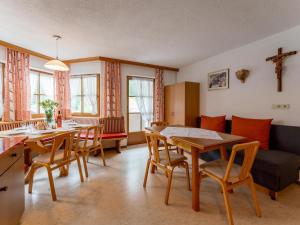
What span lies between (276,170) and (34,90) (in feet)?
16.1

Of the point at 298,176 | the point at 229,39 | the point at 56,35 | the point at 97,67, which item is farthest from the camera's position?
the point at 97,67

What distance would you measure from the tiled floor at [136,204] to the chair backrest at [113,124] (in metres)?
1.56

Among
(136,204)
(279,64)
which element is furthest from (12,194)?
(279,64)

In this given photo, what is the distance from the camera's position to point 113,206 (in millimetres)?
1758

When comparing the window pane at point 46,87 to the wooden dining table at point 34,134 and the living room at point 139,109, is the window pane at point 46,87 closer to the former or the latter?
the living room at point 139,109

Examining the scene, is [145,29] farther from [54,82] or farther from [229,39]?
[54,82]

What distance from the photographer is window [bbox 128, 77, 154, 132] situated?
14.7 feet

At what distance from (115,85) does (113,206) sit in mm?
2974

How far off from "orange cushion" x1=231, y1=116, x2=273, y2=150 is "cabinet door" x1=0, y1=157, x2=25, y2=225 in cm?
297

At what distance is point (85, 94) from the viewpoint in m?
4.22

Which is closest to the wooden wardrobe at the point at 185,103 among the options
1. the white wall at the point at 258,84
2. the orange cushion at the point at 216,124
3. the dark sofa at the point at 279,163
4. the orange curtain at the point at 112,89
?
the white wall at the point at 258,84

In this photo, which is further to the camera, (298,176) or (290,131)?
(290,131)

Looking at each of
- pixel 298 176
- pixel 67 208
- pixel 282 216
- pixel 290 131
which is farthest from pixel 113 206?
pixel 290 131

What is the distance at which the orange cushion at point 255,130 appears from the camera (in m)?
2.45
